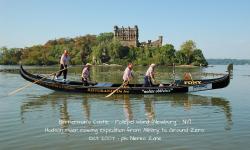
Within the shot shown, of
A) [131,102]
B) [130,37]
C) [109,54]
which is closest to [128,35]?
[130,37]

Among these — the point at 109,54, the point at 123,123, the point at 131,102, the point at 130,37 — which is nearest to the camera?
the point at 123,123

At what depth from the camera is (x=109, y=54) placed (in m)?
132

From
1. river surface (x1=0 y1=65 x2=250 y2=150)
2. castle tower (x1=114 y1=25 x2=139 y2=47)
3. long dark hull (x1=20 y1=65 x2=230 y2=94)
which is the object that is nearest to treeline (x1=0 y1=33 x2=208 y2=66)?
castle tower (x1=114 y1=25 x2=139 y2=47)

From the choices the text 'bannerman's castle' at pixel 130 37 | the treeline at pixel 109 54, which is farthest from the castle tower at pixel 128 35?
the treeline at pixel 109 54

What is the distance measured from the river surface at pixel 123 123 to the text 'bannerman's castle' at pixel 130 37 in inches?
5171

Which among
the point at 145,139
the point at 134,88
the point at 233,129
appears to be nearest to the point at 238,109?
the point at 233,129

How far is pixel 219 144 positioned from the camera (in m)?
10.9

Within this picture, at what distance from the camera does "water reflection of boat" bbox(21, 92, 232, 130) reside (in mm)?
15812

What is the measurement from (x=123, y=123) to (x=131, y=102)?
584 cm

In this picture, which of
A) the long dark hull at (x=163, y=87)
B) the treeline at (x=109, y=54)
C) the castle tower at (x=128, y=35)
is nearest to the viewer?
the long dark hull at (x=163, y=87)

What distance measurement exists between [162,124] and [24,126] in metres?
4.89

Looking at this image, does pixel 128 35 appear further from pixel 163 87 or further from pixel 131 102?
pixel 131 102

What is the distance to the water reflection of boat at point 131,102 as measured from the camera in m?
15.8

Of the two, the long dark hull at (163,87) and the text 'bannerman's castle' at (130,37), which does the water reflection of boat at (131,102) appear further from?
the text 'bannerman's castle' at (130,37)
